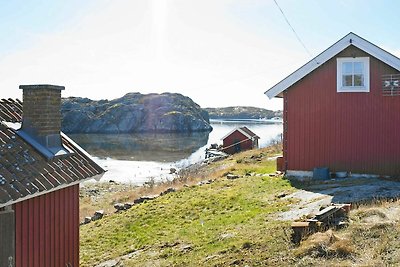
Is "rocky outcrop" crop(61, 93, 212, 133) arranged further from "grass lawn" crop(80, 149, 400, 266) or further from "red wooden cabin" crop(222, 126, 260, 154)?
"grass lawn" crop(80, 149, 400, 266)

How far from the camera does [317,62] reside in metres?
17.4

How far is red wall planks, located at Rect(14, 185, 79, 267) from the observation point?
25.8ft

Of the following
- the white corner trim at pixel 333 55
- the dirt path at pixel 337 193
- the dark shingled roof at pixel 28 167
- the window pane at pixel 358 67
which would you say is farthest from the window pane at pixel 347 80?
the dark shingled roof at pixel 28 167

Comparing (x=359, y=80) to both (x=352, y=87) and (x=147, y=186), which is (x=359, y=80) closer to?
(x=352, y=87)

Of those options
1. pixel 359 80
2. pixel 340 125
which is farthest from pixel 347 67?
pixel 340 125

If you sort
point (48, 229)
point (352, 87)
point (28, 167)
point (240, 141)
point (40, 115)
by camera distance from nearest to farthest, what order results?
1. point (28, 167)
2. point (48, 229)
3. point (40, 115)
4. point (352, 87)
5. point (240, 141)

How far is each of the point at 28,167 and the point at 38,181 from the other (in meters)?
0.41

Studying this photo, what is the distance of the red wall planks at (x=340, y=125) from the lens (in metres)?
16.7

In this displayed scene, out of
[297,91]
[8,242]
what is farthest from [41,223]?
[297,91]

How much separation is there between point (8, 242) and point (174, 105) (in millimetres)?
136053

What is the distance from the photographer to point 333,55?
56.3 ft

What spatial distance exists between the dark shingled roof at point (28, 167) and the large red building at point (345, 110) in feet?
33.7

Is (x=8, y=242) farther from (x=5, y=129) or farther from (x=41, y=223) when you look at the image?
(x=5, y=129)

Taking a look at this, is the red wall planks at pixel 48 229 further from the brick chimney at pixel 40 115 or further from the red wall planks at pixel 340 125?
the red wall planks at pixel 340 125
